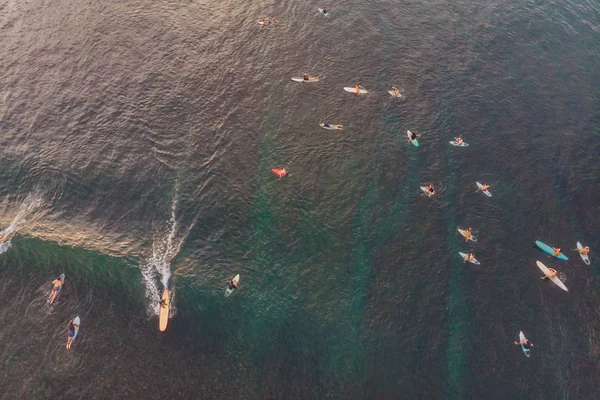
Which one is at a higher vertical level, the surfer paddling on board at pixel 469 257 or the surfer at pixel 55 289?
the surfer paddling on board at pixel 469 257

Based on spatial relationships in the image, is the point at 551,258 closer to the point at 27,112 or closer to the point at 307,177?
the point at 307,177

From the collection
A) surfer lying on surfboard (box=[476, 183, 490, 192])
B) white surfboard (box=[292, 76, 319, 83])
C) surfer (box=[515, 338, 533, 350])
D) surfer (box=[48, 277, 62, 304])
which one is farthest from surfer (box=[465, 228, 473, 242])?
surfer (box=[48, 277, 62, 304])

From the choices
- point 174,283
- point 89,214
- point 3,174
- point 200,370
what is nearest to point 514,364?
point 200,370

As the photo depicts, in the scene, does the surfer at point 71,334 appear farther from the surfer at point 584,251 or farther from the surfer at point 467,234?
the surfer at point 584,251

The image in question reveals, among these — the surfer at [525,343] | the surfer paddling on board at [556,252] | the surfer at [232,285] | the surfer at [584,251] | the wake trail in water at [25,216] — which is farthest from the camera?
the surfer at [584,251]

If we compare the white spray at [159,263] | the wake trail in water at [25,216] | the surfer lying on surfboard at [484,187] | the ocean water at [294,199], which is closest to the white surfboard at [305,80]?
the ocean water at [294,199]

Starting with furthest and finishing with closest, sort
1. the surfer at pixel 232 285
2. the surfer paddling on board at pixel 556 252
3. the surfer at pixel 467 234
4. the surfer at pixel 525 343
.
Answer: the surfer at pixel 467 234 → the surfer paddling on board at pixel 556 252 → the surfer at pixel 232 285 → the surfer at pixel 525 343
